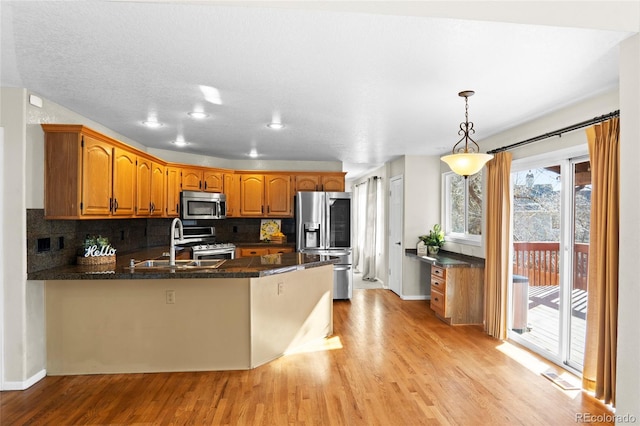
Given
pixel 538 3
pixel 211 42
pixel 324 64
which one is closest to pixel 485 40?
pixel 538 3

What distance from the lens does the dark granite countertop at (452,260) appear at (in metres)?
4.96

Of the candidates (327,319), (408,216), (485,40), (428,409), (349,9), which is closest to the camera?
(349,9)

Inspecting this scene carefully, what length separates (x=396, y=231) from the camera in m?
6.89

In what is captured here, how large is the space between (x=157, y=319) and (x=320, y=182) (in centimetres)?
379

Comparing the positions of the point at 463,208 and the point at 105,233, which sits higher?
the point at 463,208

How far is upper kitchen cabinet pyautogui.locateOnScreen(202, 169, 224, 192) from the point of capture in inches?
244

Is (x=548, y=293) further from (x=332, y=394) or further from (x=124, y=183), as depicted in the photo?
(x=124, y=183)

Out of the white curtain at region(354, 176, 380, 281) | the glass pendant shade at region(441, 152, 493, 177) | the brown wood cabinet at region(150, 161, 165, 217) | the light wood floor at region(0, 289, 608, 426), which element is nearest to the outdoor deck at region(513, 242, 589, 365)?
the light wood floor at region(0, 289, 608, 426)

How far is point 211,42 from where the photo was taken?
2.25 meters

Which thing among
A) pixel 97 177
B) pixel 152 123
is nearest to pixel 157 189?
pixel 152 123

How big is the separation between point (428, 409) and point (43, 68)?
3579 mm

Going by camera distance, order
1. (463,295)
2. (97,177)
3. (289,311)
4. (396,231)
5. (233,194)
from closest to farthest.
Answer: (97,177) → (289,311) → (463,295) → (233,194) → (396,231)

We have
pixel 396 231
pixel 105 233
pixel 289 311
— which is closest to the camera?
pixel 289 311

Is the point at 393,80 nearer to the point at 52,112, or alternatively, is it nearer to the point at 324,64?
the point at 324,64
